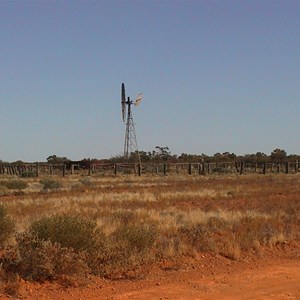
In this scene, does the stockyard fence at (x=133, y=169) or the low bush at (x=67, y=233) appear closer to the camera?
the low bush at (x=67, y=233)

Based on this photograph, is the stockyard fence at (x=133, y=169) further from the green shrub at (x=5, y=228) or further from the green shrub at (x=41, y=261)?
the green shrub at (x=41, y=261)

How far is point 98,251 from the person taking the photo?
36.2 feet

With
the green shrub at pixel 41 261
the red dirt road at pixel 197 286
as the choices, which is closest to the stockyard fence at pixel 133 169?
the red dirt road at pixel 197 286

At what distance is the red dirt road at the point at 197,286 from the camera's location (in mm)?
9289

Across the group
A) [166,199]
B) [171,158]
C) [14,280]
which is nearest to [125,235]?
[14,280]

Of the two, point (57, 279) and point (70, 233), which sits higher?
point (70, 233)

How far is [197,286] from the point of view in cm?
1000

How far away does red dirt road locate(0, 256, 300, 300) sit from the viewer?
9289 mm

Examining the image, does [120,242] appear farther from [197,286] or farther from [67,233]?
[197,286]

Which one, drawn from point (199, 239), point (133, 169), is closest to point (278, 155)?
point (133, 169)

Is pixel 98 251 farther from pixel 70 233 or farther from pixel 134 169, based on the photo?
pixel 134 169

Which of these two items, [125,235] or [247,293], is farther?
[125,235]

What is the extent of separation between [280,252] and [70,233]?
582 cm

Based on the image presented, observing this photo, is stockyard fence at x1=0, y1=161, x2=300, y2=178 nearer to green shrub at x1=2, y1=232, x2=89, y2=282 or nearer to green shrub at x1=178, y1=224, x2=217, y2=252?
green shrub at x1=178, y1=224, x2=217, y2=252
